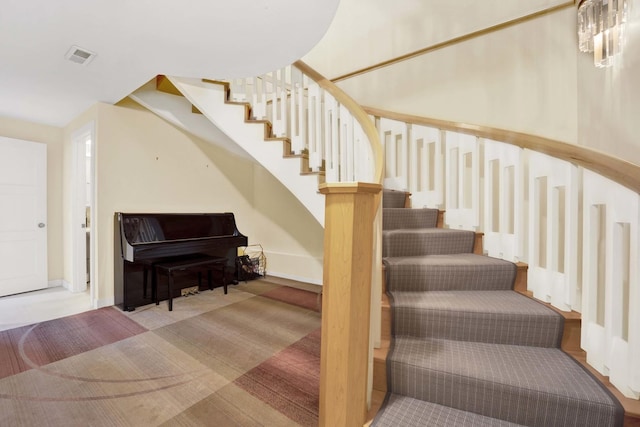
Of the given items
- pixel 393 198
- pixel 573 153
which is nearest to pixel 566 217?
pixel 573 153

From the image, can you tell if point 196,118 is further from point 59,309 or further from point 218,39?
point 59,309

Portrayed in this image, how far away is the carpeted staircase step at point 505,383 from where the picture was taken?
1062 mm

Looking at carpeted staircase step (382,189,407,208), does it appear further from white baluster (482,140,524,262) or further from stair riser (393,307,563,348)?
stair riser (393,307,563,348)

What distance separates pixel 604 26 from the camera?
5.07ft

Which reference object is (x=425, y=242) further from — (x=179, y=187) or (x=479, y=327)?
(x=179, y=187)

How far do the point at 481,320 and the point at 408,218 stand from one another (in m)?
1.10

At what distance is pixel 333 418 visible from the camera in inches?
41.6

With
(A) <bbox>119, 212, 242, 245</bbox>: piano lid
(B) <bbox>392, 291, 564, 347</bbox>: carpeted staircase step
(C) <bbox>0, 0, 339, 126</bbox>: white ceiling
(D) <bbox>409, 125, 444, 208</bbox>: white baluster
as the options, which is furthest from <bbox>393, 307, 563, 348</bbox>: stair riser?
(A) <bbox>119, 212, 242, 245</bbox>: piano lid

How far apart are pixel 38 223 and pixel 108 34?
3.14 meters

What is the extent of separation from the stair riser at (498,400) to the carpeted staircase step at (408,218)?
1.26 metres

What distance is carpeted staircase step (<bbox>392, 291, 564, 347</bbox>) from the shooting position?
142 cm

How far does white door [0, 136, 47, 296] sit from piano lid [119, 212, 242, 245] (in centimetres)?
162

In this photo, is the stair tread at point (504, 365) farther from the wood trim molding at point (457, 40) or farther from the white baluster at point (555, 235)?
the wood trim molding at point (457, 40)

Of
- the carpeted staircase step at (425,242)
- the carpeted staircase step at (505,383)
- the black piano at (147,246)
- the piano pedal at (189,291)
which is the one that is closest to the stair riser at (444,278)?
the carpeted staircase step at (425,242)
